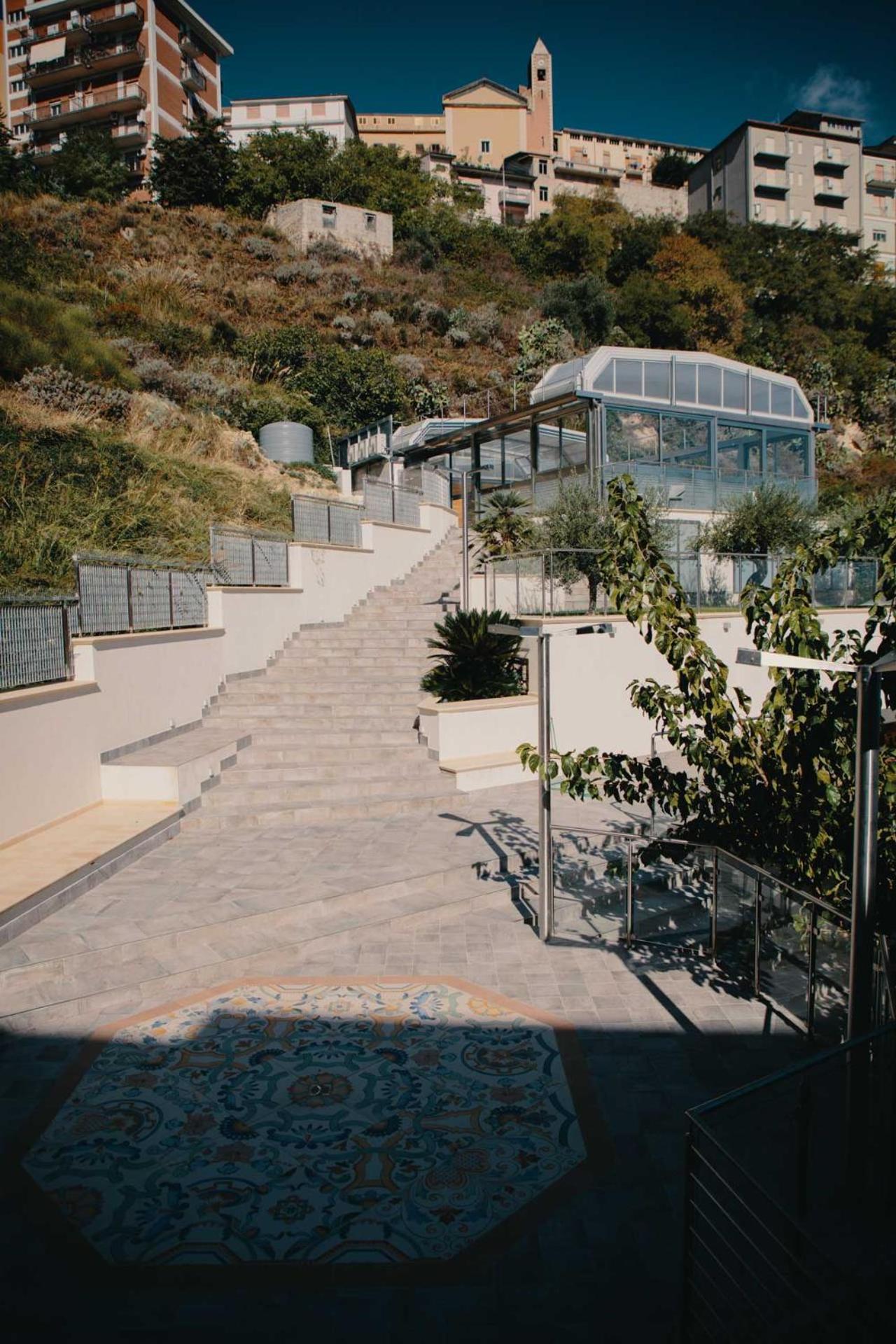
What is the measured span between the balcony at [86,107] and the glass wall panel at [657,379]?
1907 inches

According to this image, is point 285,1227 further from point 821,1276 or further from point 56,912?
point 56,912

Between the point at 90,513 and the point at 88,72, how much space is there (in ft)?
183

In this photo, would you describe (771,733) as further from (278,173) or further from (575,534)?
(278,173)

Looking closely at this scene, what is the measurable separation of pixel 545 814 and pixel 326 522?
1056 centimetres

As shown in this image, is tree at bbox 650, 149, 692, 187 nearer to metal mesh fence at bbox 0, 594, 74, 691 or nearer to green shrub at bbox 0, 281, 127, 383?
green shrub at bbox 0, 281, 127, 383

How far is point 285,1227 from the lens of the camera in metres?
3.60

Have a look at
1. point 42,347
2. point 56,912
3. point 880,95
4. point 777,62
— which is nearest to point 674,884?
point 56,912

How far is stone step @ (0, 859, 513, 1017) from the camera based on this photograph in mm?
5680

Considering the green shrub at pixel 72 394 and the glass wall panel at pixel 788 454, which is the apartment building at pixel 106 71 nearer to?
the green shrub at pixel 72 394

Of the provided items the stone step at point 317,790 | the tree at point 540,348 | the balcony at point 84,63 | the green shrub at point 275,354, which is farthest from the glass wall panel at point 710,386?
the balcony at point 84,63

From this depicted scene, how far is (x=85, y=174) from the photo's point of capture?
41844 mm

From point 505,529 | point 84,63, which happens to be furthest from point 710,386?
point 84,63

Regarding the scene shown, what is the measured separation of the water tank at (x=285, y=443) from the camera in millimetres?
23062

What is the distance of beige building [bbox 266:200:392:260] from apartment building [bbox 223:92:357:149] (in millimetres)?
26491
